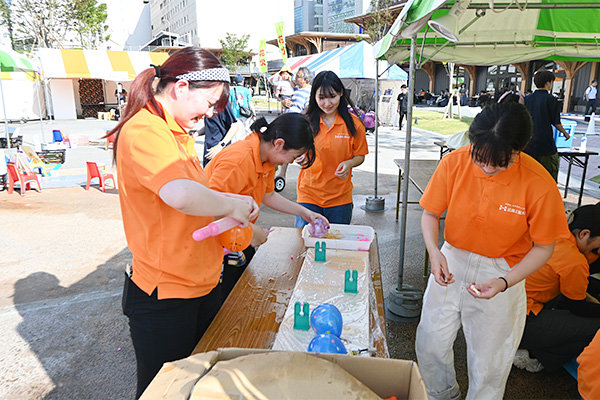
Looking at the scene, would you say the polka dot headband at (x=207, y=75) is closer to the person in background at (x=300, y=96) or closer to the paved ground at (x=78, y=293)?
the paved ground at (x=78, y=293)

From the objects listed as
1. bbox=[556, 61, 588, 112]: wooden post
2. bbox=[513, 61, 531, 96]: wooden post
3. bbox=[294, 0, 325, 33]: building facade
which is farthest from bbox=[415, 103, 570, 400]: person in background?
bbox=[294, 0, 325, 33]: building facade

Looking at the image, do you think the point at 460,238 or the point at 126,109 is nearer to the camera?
the point at 126,109

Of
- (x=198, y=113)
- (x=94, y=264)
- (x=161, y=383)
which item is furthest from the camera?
(x=94, y=264)

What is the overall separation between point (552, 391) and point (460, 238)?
4.33ft

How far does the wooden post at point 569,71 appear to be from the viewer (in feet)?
59.9

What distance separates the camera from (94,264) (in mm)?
4000

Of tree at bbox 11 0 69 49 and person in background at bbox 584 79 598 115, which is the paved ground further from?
tree at bbox 11 0 69 49

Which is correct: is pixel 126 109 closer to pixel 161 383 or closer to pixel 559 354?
pixel 161 383

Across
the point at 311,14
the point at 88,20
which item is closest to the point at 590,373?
the point at 88,20

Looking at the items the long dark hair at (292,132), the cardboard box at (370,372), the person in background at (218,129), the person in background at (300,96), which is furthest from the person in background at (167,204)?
the person in background at (300,96)

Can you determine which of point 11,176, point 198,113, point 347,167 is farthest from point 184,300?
point 11,176

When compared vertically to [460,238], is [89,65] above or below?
above

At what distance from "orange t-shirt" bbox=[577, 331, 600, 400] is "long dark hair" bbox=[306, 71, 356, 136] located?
1.89m

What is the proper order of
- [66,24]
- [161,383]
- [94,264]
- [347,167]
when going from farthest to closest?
1. [66,24]
2. [94,264]
3. [347,167]
4. [161,383]
